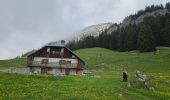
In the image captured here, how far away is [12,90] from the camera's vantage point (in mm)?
39000

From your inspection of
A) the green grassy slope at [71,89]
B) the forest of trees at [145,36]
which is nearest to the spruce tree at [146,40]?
the forest of trees at [145,36]

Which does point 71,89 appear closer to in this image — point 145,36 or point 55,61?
point 55,61

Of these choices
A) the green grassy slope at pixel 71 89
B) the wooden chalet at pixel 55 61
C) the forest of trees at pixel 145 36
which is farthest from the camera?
the forest of trees at pixel 145 36

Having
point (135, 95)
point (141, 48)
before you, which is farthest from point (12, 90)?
point (141, 48)

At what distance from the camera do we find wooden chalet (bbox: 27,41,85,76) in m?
95.9

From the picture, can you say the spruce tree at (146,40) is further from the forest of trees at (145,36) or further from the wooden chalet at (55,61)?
the wooden chalet at (55,61)

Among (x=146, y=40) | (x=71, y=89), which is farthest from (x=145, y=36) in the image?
(x=71, y=89)

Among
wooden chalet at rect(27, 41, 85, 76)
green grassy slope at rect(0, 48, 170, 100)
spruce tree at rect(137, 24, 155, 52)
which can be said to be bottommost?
green grassy slope at rect(0, 48, 170, 100)

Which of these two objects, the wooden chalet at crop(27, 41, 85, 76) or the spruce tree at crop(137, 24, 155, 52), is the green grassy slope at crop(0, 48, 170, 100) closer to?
the wooden chalet at crop(27, 41, 85, 76)

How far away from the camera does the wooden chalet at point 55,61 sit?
95.9 meters

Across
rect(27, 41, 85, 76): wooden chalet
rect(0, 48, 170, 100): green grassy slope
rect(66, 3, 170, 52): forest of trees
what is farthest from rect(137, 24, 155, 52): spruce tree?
rect(0, 48, 170, 100): green grassy slope

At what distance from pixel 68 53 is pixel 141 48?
213 feet

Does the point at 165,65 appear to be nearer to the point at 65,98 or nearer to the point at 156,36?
the point at 156,36

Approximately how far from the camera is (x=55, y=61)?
316 ft
